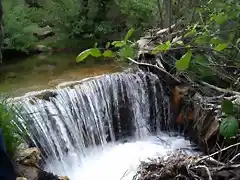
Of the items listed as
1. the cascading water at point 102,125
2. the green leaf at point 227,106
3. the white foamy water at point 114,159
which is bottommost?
the white foamy water at point 114,159

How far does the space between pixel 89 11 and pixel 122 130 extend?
3.37 m

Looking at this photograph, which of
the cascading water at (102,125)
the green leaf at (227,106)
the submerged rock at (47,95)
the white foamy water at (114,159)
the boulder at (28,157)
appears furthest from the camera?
the submerged rock at (47,95)

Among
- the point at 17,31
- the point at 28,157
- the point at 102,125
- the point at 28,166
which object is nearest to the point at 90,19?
the point at 17,31

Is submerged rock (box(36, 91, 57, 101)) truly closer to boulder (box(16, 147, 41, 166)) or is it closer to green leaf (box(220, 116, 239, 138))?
boulder (box(16, 147, 41, 166))

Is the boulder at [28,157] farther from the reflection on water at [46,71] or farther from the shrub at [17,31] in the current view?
the shrub at [17,31]

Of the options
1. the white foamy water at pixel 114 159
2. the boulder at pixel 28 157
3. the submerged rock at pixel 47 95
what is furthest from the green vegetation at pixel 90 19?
the boulder at pixel 28 157

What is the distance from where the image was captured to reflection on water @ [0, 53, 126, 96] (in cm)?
632

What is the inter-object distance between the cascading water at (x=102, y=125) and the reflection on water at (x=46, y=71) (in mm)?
632

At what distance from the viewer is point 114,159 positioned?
546cm

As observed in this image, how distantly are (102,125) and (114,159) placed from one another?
72 centimetres

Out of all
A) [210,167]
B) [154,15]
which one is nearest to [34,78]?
[154,15]

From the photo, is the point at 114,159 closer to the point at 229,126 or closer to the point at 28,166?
the point at 28,166

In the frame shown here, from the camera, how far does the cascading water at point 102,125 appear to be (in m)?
5.20

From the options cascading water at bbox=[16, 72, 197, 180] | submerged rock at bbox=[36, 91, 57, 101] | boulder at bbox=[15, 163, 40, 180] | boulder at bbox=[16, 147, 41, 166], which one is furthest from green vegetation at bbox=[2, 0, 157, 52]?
boulder at bbox=[15, 163, 40, 180]
